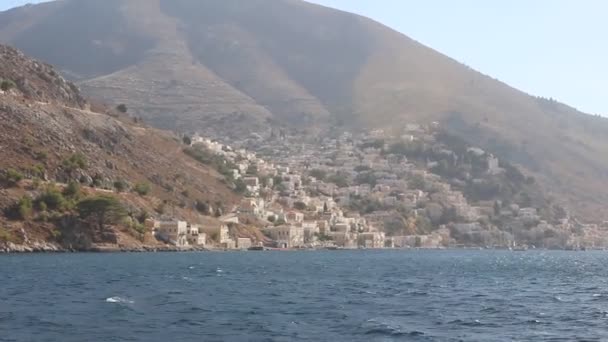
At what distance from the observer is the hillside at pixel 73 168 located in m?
102

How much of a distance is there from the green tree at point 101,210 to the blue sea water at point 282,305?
24390 millimetres

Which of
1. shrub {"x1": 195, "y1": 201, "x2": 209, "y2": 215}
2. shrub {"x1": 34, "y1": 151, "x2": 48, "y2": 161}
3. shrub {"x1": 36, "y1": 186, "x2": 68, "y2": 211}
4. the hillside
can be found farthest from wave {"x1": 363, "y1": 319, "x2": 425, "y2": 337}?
shrub {"x1": 195, "y1": 201, "x2": 209, "y2": 215}

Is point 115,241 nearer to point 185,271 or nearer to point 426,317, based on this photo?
point 185,271

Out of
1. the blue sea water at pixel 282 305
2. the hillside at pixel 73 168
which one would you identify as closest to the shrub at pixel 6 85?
the hillside at pixel 73 168

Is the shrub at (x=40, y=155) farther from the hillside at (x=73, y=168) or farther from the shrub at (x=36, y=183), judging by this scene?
the shrub at (x=36, y=183)

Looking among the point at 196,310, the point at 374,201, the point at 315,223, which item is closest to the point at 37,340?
the point at 196,310

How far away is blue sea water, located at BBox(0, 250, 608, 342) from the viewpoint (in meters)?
38.6

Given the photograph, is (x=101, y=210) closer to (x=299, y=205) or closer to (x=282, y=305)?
(x=282, y=305)

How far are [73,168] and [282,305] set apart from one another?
235 feet

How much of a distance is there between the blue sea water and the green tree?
24.4 m

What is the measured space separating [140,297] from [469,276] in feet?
120

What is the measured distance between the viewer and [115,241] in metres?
107

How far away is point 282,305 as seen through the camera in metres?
49.3

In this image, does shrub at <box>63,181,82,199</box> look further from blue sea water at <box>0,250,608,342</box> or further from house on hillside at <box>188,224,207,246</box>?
blue sea water at <box>0,250,608,342</box>
